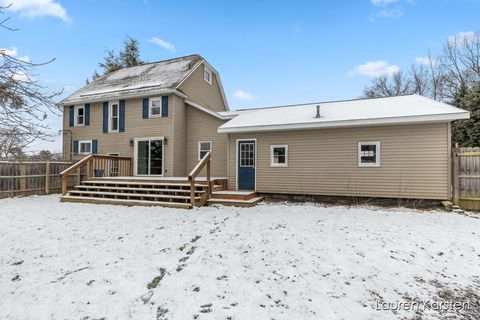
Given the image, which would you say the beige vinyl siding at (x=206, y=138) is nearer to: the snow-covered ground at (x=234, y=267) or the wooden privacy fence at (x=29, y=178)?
the snow-covered ground at (x=234, y=267)

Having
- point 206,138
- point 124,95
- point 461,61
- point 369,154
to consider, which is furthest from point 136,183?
point 461,61

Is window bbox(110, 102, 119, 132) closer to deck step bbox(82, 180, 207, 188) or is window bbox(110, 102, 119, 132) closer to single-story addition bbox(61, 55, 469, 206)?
single-story addition bbox(61, 55, 469, 206)

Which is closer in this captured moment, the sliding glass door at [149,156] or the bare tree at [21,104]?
the bare tree at [21,104]

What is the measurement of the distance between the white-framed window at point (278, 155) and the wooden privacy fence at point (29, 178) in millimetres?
9373

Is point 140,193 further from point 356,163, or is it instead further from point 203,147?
point 356,163

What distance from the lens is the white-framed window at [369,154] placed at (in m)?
8.48

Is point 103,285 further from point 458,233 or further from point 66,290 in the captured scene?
point 458,233

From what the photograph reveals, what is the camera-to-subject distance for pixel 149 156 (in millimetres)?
12617

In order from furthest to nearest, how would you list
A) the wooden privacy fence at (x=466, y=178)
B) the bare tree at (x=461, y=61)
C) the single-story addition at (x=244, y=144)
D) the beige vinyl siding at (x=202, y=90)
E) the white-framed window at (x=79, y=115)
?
the bare tree at (x=461, y=61) < the white-framed window at (x=79, y=115) < the beige vinyl siding at (x=202, y=90) < the single-story addition at (x=244, y=144) < the wooden privacy fence at (x=466, y=178)

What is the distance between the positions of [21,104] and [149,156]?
34.7ft

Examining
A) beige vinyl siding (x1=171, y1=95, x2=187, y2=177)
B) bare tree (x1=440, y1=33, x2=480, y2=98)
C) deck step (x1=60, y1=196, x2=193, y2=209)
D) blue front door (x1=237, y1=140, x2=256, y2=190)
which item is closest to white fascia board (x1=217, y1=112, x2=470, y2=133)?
blue front door (x1=237, y1=140, x2=256, y2=190)

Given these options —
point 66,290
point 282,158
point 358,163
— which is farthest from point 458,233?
point 66,290

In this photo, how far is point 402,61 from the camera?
2609cm

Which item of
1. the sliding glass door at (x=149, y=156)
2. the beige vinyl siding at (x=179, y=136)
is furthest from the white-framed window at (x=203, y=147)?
the sliding glass door at (x=149, y=156)
